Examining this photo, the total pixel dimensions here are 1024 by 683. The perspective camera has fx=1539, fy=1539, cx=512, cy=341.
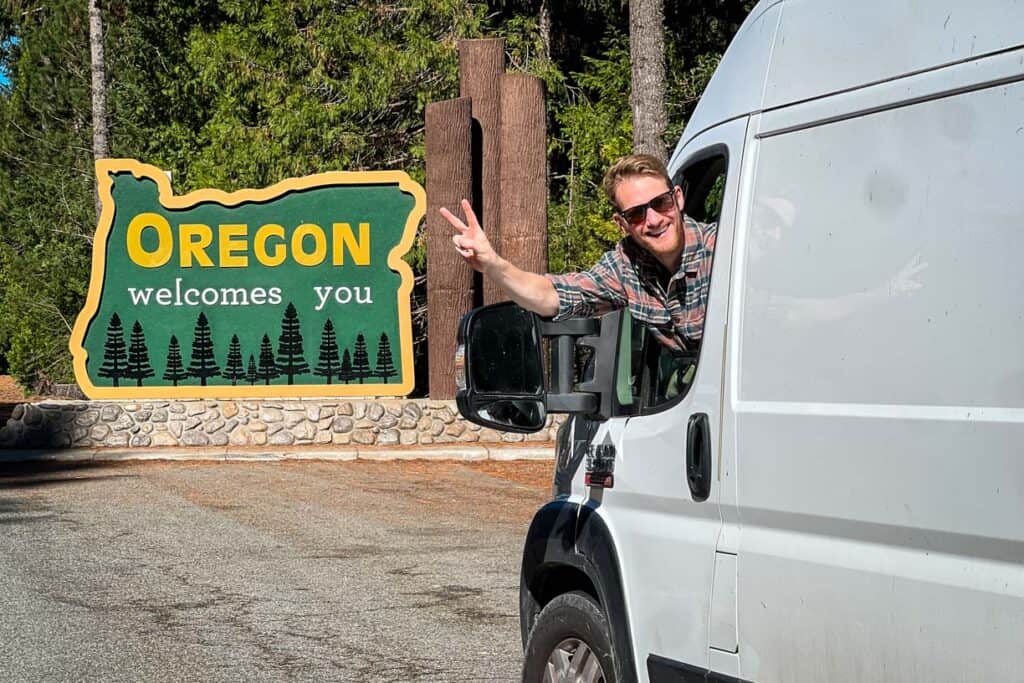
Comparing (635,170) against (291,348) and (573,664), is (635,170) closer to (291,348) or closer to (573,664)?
(573,664)

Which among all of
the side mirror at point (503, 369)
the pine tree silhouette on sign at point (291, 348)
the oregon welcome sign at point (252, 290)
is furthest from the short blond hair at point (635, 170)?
the pine tree silhouette on sign at point (291, 348)

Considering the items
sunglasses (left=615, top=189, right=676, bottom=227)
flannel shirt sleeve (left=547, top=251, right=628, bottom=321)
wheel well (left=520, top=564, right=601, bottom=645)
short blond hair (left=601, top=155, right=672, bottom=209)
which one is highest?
short blond hair (left=601, top=155, right=672, bottom=209)

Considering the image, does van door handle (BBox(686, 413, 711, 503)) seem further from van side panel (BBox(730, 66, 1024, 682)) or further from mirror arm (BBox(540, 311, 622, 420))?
mirror arm (BBox(540, 311, 622, 420))

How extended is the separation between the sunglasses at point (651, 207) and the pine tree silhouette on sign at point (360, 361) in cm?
1809

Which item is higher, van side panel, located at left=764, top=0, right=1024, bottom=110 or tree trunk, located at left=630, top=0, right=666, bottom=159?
tree trunk, located at left=630, top=0, right=666, bottom=159

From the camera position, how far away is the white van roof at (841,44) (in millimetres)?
2964

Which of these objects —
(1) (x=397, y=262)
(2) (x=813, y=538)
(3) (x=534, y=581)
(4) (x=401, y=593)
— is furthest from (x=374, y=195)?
(2) (x=813, y=538)

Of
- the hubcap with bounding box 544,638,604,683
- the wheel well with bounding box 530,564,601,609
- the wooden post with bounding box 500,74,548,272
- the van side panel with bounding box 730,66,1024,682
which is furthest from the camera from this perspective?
the wooden post with bounding box 500,74,548,272

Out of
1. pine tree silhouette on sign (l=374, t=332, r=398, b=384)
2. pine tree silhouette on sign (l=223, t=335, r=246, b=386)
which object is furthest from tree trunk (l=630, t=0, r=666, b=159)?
pine tree silhouette on sign (l=223, t=335, r=246, b=386)

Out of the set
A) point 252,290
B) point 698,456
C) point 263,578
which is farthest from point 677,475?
point 252,290

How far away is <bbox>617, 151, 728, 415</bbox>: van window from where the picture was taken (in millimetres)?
4074

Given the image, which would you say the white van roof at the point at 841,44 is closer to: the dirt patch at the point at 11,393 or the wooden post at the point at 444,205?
the wooden post at the point at 444,205

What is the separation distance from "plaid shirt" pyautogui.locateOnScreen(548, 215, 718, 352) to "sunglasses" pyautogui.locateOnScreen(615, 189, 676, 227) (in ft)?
0.26

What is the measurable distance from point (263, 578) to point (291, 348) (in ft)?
39.7
